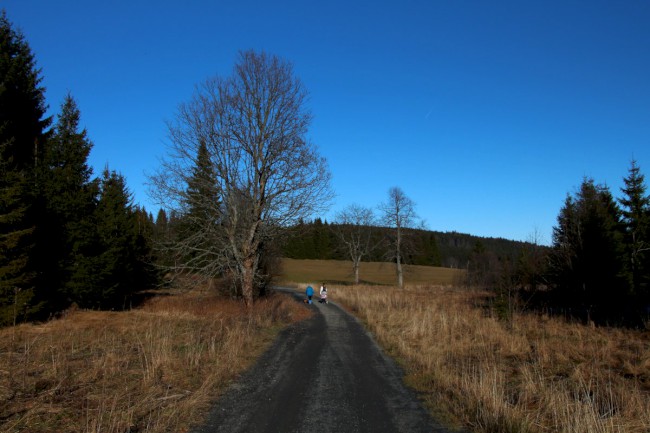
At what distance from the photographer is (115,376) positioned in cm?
757

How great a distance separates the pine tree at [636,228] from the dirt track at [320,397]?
2740 centimetres

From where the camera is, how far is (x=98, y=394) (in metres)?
6.45

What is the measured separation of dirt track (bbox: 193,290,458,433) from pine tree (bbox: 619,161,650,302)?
2740cm

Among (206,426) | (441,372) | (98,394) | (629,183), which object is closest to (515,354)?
(441,372)

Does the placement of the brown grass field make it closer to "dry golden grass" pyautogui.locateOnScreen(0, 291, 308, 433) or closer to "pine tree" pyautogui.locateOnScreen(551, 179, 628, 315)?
"dry golden grass" pyautogui.locateOnScreen(0, 291, 308, 433)

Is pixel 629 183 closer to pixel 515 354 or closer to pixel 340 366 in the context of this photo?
pixel 515 354

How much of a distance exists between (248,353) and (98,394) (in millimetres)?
4519

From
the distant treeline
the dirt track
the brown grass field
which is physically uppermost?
the distant treeline

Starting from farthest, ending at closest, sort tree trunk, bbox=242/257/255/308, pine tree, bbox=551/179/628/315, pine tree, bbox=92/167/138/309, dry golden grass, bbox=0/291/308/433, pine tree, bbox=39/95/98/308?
pine tree, bbox=551/179/628/315, pine tree, bbox=92/167/138/309, tree trunk, bbox=242/257/255/308, pine tree, bbox=39/95/98/308, dry golden grass, bbox=0/291/308/433

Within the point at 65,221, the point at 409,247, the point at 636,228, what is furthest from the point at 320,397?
the point at 409,247

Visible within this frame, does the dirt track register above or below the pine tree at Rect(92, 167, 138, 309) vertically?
below

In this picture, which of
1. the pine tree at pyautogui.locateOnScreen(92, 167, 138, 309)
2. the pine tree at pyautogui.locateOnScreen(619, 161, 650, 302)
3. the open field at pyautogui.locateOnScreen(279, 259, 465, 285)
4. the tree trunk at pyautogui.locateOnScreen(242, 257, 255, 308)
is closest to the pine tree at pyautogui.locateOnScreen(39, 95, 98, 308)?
the pine tree at pyautogui.locateOnScreen(92, 167, 138, 309)

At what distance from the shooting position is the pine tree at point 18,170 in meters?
13.1

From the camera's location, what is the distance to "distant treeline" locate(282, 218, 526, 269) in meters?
35.3
